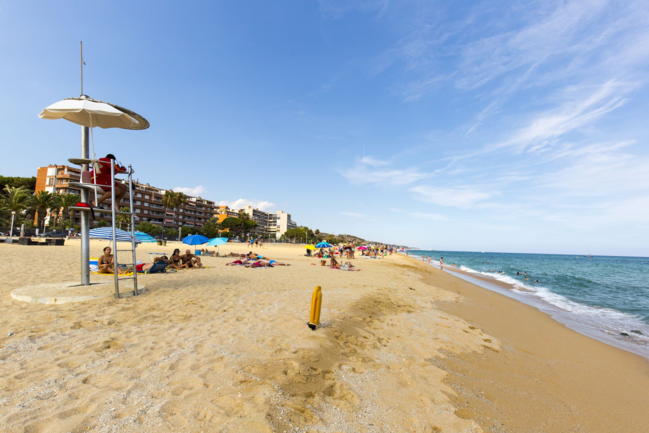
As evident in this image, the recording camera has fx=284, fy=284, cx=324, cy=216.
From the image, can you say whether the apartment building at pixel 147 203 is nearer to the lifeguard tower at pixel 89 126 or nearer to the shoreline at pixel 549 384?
the lifeguard tower at pixel 89 126

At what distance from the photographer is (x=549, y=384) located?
468 centimetres

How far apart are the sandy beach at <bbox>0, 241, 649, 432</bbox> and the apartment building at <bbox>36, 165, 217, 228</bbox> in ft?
186

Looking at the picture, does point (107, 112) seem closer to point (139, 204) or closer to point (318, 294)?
point (318, 294)

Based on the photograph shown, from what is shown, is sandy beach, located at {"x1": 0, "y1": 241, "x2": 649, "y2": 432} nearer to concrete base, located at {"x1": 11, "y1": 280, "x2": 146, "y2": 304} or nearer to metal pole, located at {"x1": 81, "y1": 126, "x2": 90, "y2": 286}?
concrete base, located at {"x1": 11, "y1": 280, "x2": 146, "y2": 304}

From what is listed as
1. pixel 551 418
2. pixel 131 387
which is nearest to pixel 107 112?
pixel 131 387

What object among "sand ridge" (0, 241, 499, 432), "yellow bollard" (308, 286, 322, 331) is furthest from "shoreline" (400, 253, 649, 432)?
"yellow bollard" (308, 286, 322, 331)

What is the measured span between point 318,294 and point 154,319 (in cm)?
315

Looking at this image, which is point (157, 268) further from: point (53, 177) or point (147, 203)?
point (147, 203)

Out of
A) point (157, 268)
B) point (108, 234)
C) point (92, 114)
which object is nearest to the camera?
point (92, 114)

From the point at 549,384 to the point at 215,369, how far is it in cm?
527

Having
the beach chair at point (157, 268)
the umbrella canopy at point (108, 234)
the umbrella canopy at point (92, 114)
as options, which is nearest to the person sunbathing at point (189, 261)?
the beach chair at point (157, 268)

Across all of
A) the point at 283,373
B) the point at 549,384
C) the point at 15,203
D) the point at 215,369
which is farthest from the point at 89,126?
the point at 15,203

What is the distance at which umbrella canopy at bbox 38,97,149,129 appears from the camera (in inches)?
237

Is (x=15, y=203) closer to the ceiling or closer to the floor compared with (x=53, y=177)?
closer to the floor
